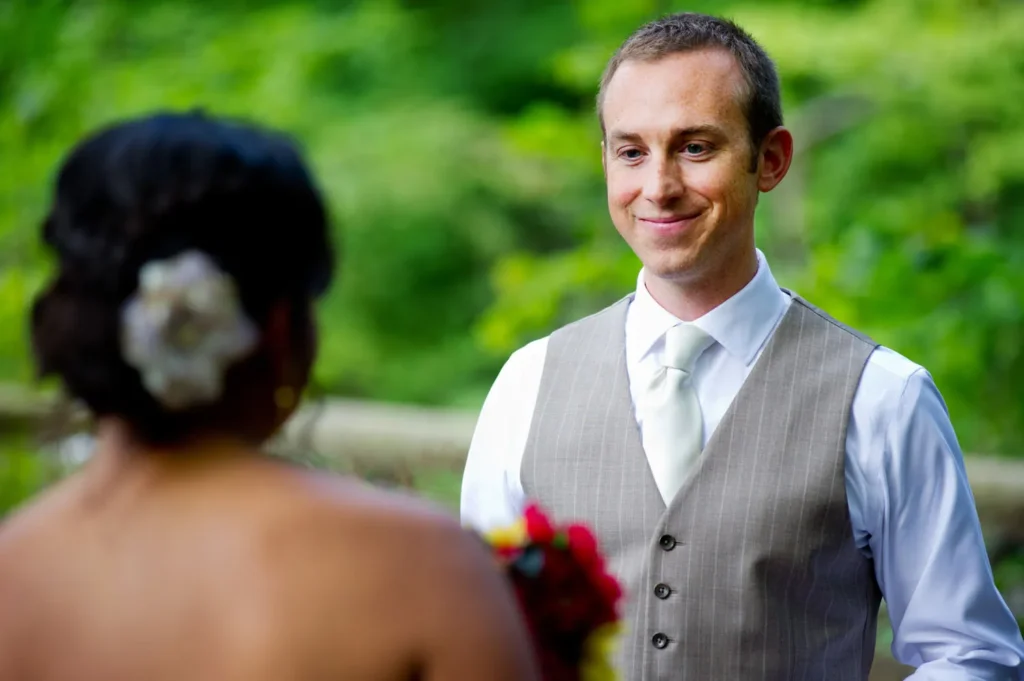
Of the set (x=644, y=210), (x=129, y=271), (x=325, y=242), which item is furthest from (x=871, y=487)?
(x=129, y=271)

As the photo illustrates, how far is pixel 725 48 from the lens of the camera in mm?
2217

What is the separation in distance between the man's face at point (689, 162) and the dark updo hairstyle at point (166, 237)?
100 centimetres

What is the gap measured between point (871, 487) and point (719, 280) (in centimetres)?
44

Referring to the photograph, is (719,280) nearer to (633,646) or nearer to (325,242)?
(633,646)

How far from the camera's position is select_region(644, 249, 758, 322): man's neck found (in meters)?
2.24

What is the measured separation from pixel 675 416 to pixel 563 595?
0.76 m

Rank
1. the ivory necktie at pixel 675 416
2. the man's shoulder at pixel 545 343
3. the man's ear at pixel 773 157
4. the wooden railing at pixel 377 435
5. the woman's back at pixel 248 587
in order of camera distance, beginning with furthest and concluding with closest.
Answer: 1. the wooden railing at pixel 377 435
2. the man's shoulder at pixel 545 343
3. the man's ear at pixel 773 157
4. the ivory necktie at pixel 675 416
5. the woman's back at pixel 248 587

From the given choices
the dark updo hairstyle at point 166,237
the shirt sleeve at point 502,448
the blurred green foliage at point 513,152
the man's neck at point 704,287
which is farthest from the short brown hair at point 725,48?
the blurred green foliage at point 513,152

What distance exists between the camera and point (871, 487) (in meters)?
2.07

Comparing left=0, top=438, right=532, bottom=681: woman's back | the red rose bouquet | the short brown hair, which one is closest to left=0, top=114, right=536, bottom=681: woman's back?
left=0, top=438, right=532, bottom=681: woman's back

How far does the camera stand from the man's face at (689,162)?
2.18 m

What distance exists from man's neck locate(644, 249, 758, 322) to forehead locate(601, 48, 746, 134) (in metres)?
0.24

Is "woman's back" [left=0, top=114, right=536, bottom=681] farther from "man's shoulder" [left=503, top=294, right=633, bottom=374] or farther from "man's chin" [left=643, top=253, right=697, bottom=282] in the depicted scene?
"man's shoulder" [left=503, top=294, right=633, bottom=374]

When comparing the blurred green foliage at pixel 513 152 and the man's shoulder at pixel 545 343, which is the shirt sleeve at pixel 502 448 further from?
the blurred green foliage at pixel 513 152
